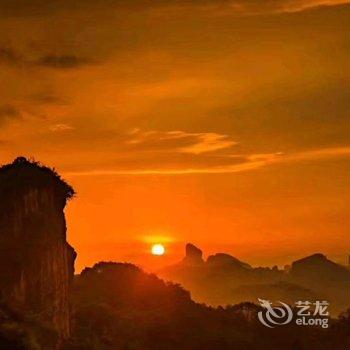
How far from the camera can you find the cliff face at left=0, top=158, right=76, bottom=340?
64.3 metres

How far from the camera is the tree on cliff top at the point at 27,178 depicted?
66688 millimetres

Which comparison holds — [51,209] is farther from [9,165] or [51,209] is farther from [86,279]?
[86,279]

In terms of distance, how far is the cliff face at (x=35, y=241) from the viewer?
64312mm

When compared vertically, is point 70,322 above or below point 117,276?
below

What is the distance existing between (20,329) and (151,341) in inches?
1582

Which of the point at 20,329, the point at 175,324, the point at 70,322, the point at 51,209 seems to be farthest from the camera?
the point at 175,324

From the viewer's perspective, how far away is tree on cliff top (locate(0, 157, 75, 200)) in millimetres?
66688

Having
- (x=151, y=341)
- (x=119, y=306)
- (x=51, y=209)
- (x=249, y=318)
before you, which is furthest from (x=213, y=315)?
(x=51, y=209)

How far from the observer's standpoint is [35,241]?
217ft

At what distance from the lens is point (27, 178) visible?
6700 cm

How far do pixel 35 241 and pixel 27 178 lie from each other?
483 cm

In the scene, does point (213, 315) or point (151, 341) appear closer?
point (151, 341)

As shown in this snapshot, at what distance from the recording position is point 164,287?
11406 centimetres

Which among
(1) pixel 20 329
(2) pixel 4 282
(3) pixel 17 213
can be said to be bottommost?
(1) pixel 20 329
